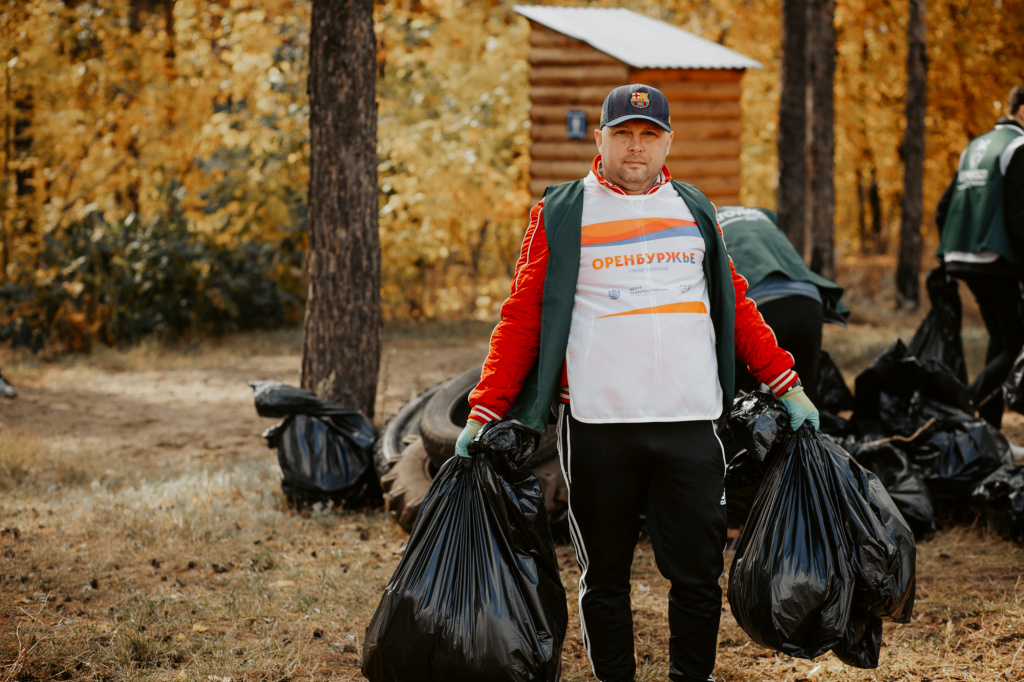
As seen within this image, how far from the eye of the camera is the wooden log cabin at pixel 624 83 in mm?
8773

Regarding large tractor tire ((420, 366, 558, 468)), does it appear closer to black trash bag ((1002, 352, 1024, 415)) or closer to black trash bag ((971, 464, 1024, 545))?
black trash bag ((971, 464, 1024, 545))

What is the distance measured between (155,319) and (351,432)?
648 centimetres

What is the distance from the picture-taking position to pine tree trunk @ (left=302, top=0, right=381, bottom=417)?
507 centimetres

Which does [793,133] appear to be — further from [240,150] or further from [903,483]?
[240,150]

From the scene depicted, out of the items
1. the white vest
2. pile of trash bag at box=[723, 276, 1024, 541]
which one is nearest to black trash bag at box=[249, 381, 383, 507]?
pile of trash bag at box=[723, 276, 1024, 541]

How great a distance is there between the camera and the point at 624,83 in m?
9.02

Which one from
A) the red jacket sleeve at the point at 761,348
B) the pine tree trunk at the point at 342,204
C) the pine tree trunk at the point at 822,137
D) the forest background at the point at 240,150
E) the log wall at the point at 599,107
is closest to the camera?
the red jacket sleeve at the point at 761,348

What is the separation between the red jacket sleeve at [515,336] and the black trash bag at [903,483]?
2231 millimetres

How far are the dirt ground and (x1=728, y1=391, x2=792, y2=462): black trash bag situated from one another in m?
0.84

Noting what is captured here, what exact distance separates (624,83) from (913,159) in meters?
5.15

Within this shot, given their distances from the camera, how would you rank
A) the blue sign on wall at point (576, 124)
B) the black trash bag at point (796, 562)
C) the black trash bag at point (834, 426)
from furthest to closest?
the blue sign on wall at point (576, 124), the black trash bag at point (834, 426), the black trash bag at point (796, 562)

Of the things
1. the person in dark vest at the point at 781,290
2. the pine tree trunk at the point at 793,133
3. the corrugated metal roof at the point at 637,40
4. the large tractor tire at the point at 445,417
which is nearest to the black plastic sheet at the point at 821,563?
the person in dark vest at the point at 781,290

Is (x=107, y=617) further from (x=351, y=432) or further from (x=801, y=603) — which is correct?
(x=801, y=603)

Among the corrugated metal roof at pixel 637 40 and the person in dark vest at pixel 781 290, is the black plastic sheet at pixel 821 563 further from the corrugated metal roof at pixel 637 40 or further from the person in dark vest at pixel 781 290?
the corrugated metal roof at pixel 637 40
